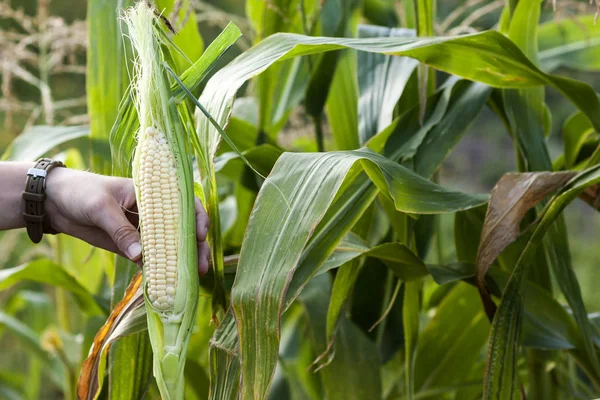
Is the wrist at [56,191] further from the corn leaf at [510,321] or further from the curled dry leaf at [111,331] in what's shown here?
the corn leaf at [510,321]

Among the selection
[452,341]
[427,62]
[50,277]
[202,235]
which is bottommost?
[452,341]

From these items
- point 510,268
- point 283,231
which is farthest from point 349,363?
point 283,231

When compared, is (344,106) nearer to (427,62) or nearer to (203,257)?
(427,62)

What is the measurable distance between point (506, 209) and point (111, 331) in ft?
0.99

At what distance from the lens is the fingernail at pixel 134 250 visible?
15.3 inches

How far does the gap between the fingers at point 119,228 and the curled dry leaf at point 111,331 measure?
0.17 ft

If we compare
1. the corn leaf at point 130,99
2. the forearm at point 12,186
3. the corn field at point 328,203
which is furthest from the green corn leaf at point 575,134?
the forearm at point 12,186

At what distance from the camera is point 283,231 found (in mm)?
358

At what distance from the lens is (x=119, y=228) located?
15.9 inches

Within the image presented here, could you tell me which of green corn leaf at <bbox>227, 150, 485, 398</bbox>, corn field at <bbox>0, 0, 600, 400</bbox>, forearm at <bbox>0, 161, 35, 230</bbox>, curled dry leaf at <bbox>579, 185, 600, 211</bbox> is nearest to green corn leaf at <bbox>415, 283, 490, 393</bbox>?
corn field at <bbox>0, 0, 600, 400</bbox>

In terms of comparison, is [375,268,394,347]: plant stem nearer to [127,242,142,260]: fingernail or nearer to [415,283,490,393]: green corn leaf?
[415,283,490,393]: green corn leaf

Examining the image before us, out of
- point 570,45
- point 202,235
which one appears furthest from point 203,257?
point 570,45

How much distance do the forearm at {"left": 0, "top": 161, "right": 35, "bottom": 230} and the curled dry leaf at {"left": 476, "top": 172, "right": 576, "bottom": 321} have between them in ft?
1.16

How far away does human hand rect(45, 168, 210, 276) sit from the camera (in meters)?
0.40
